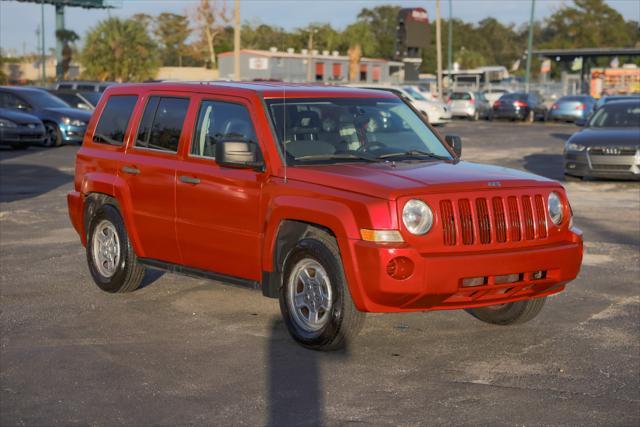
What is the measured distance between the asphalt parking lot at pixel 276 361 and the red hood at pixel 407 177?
110 cm

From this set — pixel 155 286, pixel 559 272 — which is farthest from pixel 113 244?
pixel 559 272

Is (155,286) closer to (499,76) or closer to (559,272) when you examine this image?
(559,272)

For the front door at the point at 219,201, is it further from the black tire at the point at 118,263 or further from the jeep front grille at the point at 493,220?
the jeep front grille at the point at 493,220

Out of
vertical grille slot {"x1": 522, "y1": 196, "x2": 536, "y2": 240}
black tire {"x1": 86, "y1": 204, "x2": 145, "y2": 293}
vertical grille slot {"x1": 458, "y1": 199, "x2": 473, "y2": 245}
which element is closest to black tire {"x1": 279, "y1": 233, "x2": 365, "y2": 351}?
vertical grille slot {"x1": 458, "y1": 199, "x2": 473, "y2": 245}

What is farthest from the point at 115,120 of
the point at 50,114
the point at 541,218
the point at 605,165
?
the point at 50,114

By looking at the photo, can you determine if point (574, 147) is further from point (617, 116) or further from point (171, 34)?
point (171, 34)

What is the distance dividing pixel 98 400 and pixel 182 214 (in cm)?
241

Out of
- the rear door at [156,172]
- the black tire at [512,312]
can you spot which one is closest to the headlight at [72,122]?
the rear door at [156,172]

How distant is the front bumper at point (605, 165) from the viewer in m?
17.9

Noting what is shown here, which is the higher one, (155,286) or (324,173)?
(324,173)

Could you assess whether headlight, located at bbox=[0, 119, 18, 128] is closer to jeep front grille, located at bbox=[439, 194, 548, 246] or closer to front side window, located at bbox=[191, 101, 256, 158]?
front side window, located at bbox=[191, 101, 256, 158]

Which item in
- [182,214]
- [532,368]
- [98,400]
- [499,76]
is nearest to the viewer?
[98,400]

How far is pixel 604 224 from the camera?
44.9ft

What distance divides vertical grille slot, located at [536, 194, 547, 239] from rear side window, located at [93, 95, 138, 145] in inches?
141
